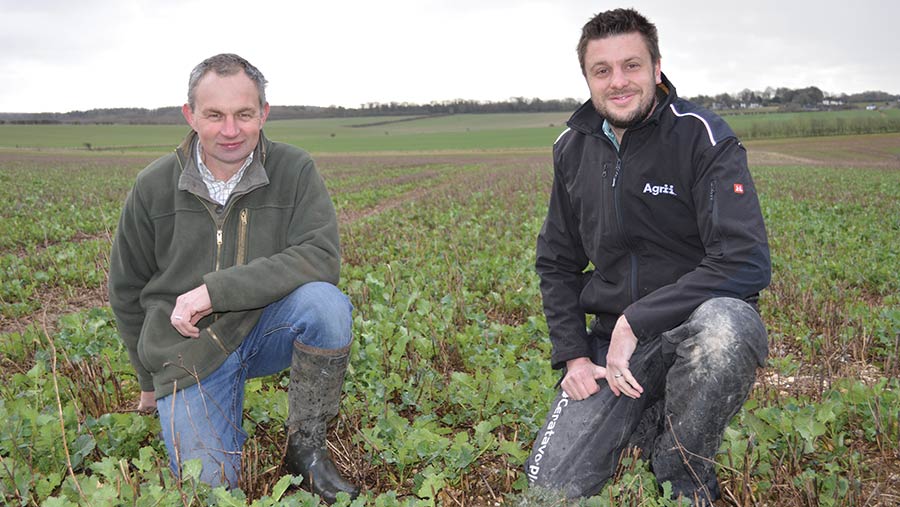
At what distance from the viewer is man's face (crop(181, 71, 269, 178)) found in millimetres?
3027

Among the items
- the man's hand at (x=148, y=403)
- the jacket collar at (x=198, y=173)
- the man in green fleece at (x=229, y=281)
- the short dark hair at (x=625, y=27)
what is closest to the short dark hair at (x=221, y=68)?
the man in green fleece at (x=229, y=281)

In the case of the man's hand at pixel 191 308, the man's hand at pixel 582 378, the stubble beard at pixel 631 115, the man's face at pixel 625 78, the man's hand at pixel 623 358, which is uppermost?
the man's face at pixel 625 78

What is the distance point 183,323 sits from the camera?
2.96 m

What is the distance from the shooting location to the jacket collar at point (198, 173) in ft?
10.2

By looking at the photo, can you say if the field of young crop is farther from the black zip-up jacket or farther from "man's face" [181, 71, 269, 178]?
"man's face" [181, 71, 269, 178]

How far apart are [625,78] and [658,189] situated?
0.57 meters

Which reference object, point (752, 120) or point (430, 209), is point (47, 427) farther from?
point (752, 120)

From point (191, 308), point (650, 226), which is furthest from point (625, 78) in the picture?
point (191, 308)

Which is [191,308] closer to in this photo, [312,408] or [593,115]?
[312,408]

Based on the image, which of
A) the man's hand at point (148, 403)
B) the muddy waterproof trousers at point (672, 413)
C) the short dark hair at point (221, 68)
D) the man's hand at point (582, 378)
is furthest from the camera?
the man's hand at point (148, 403)

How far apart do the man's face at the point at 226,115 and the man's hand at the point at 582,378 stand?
198cm

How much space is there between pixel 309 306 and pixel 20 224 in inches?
436

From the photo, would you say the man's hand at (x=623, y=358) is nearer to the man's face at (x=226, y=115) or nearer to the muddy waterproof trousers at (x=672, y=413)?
the muddy waterproof trousers at (x=672, y=413)

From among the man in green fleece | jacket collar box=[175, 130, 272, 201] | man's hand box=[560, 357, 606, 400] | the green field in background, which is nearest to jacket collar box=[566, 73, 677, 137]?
man's hand box=[560, 357, 606, 400]
